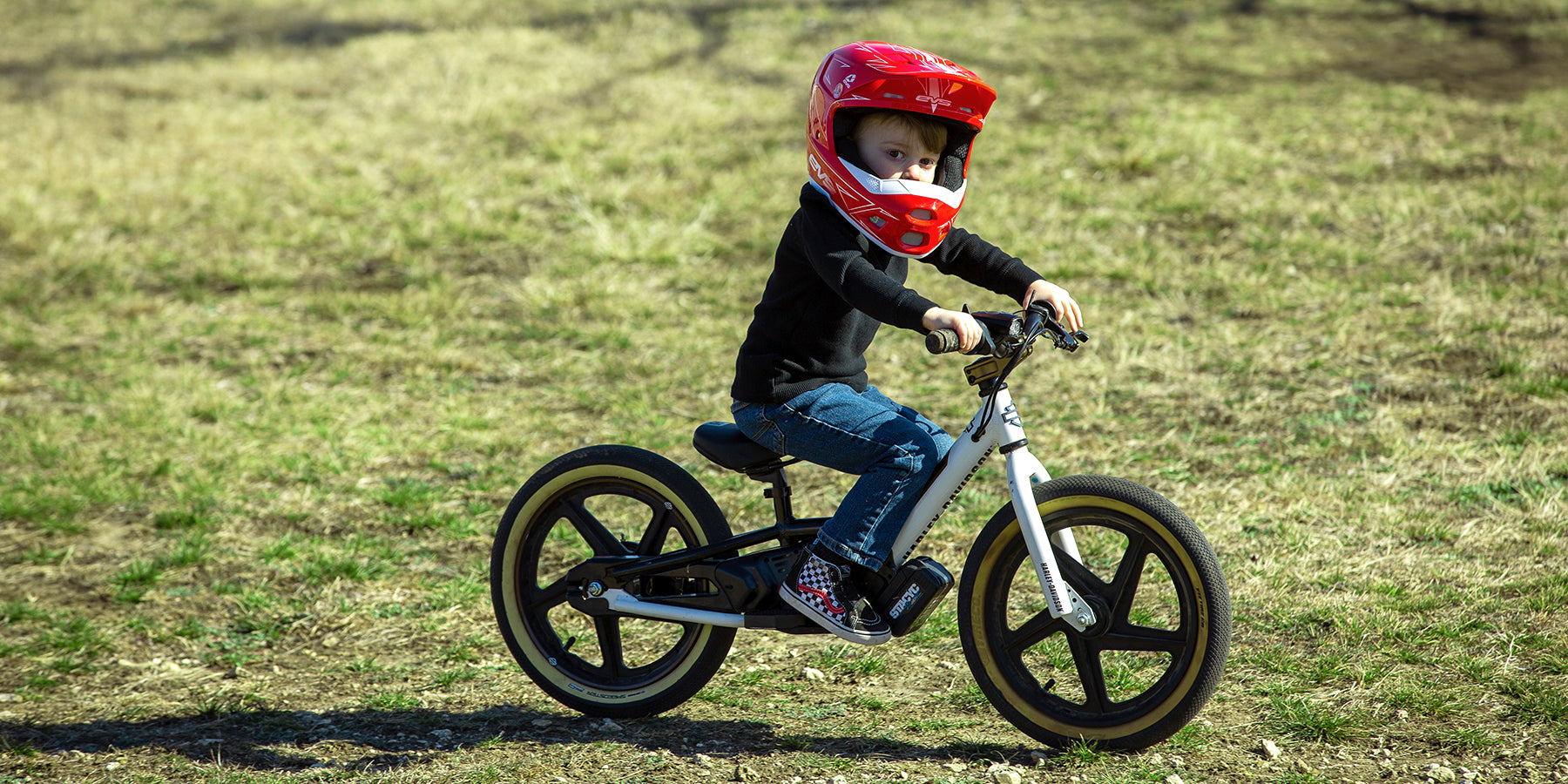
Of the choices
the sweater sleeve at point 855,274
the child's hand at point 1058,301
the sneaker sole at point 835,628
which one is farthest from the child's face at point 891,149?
the sneaker sole at point 835,628

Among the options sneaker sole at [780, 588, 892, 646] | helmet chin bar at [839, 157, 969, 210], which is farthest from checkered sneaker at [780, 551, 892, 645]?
helmet chin bar at [839, 157, 969, 210]

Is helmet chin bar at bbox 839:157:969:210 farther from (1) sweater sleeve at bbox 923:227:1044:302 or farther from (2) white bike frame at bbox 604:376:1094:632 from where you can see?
(2) white bike frame at bbox 604:376:1094:632

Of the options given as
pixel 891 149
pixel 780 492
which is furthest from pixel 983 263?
pixel 780 492

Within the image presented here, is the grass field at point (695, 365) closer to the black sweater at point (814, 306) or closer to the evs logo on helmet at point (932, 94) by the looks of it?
the black sweater at point (814, 306)

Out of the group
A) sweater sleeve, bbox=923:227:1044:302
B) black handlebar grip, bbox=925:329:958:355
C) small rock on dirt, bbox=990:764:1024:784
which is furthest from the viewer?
sweater sleeve, bbox=923:227:1044:302

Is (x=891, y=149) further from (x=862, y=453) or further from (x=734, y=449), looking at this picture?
(x=734, y=449)

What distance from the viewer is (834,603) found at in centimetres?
377

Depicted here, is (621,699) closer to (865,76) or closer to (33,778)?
(33,778)

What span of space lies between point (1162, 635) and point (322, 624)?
3.39 meters

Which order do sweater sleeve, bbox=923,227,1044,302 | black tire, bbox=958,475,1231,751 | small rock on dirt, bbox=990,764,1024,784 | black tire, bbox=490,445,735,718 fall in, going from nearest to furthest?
black tire, bbox=958,475,1231,751 < small rock on dirt, bbox=990,764,1024,784 < sweater sleeve, bbox=923,227,1044,302 < black tire, bbox=490,445,735,718

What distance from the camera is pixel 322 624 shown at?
500 centimetres

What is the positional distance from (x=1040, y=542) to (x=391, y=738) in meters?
2.29

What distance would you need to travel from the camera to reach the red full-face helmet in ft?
11.7

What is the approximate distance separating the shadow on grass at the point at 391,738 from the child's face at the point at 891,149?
6.02 feet
